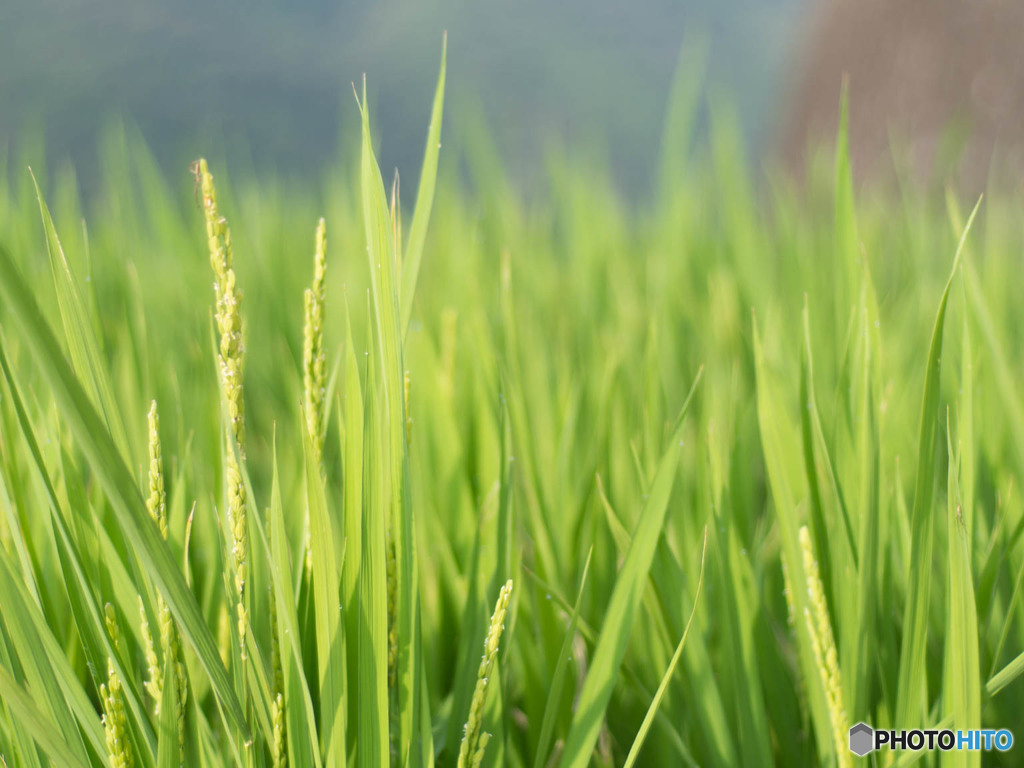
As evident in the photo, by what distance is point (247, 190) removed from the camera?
57.8 inches

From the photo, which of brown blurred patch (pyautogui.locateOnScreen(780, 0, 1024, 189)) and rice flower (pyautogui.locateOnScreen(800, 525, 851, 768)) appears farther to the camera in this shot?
brown blurred patch (pyautogui.locateOnScreen(780, 0, 1024, 189))

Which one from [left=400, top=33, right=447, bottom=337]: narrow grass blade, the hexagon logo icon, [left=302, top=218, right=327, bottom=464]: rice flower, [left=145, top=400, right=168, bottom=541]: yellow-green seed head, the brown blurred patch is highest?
the brown blurred patch

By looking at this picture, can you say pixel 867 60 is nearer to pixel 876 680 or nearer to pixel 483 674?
pixel 876 680

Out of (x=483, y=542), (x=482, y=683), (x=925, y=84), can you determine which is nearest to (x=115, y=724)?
(x=482, y=683)

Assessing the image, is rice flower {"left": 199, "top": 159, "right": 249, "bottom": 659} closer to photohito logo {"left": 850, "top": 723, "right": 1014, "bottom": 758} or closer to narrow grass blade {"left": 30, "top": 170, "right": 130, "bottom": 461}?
narrow grass blade {"left": 30, "top": 170, "right": 130, "bottom": 461}

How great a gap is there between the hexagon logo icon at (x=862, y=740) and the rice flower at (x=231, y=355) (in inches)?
10.2

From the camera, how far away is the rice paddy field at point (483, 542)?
24 cm

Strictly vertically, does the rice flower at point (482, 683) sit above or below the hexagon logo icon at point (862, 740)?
above

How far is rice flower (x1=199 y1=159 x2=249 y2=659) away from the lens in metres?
0.22

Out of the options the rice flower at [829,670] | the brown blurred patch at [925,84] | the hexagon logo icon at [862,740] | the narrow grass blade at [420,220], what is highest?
the brown blurred patch at [925,84]

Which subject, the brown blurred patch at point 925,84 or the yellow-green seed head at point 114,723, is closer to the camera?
the yellow-green seed head at point 114,723

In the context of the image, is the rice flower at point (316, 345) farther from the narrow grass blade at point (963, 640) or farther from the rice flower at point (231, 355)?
the narrow grass blade at point (963, 640)

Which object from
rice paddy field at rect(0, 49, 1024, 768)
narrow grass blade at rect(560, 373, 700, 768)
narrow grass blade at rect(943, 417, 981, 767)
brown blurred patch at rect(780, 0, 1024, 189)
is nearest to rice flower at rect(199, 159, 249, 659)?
rice paddy field at rect(0, 49, 1024, 768)

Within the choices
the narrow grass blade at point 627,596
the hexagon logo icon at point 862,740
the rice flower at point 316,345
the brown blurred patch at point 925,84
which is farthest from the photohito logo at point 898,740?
the brown blurred patch at point 925,84
